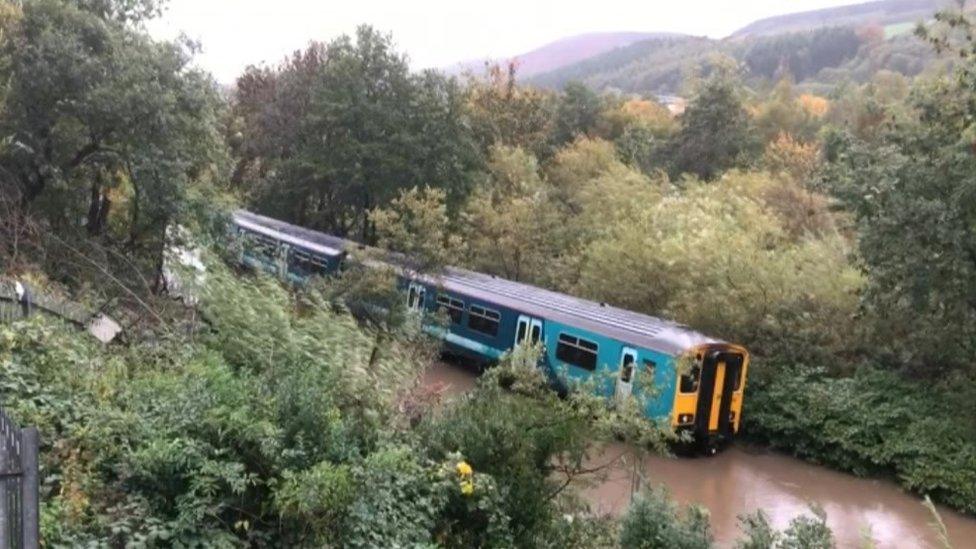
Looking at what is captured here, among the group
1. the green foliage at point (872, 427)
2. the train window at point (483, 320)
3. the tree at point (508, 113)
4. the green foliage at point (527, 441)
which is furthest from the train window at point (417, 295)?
the green foliage at point (527, 441)

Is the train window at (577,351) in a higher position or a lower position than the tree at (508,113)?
lower

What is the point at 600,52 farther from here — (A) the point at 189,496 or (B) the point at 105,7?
(A) the point at 189,496

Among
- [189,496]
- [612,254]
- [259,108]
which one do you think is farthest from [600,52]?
[189,496]

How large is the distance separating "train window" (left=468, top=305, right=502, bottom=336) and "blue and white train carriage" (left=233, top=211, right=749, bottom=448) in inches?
0.8

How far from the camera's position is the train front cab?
547 inches

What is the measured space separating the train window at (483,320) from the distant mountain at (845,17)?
318 ft

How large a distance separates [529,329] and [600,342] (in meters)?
2.00

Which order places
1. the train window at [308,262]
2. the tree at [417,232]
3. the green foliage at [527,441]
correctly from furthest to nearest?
the train window at [308,262]
the tree at [417,232]
the green foliage at [527,441]

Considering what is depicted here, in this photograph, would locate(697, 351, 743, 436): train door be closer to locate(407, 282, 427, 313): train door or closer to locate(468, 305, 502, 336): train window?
locate(468, 305, 502, 336): train window

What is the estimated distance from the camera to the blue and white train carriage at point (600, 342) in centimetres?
1381

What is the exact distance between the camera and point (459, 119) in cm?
2447

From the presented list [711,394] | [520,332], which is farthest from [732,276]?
[520,332]

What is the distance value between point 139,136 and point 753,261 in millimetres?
10951

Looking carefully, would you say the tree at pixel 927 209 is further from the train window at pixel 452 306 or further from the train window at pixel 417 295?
the train window at pixel 417 295
